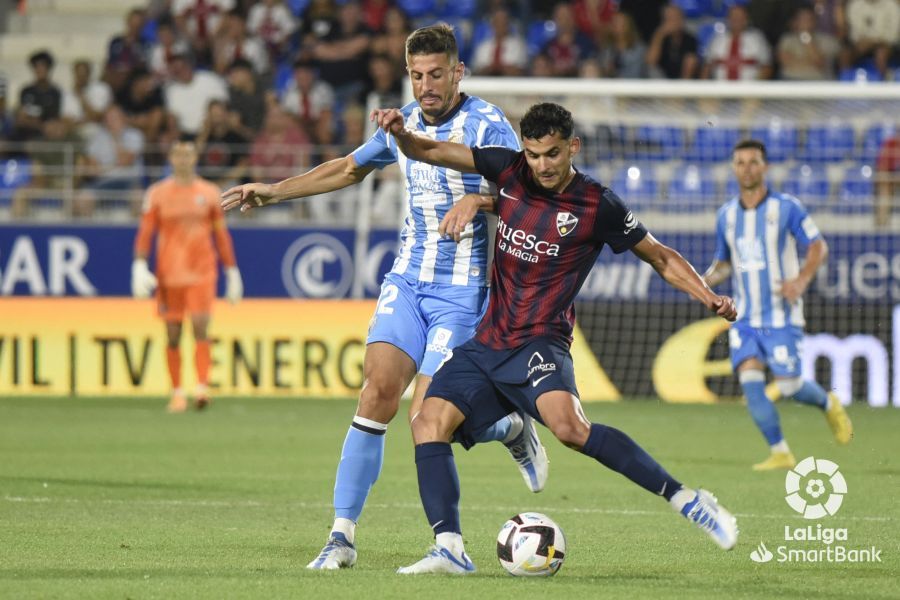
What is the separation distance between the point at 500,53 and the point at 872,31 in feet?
14.5

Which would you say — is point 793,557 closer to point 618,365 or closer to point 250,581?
point 250,581

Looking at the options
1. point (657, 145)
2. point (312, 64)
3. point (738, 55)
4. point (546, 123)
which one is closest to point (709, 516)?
point (546, 123)

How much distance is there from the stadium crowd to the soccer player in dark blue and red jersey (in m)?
11.3

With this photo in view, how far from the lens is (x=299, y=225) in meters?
17.4

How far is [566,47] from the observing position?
19.2m

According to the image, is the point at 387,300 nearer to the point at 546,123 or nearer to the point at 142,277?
the point at 546,123

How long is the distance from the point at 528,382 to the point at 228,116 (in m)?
13.0

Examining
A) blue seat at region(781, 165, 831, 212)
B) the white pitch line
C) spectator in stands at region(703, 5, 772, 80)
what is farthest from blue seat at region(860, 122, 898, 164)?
the white pitch line

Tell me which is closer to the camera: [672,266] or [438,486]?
[438,486]

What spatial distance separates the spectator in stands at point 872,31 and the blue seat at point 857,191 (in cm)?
252

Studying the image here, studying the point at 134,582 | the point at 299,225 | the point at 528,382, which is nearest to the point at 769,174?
the point at 299,225

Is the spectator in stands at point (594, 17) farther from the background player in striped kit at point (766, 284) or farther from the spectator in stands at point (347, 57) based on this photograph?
the background player in striped kit at point (766, 284)

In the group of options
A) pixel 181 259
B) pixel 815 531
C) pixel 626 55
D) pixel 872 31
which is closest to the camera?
pixel 815 531

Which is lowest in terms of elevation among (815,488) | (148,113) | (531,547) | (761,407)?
(815,488)
